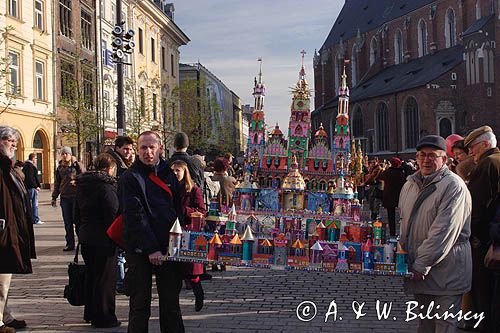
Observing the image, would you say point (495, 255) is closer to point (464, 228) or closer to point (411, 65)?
point (464, 228)

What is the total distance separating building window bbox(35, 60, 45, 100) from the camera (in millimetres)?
25528

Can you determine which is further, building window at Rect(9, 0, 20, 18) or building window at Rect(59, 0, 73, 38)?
building window at Rect(59, 0, 73, 38)

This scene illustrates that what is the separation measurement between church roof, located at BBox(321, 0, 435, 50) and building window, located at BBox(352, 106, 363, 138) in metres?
10.5

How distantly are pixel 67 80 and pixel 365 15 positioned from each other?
158ft

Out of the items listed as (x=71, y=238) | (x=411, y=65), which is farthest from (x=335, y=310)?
(x=411, y=65)

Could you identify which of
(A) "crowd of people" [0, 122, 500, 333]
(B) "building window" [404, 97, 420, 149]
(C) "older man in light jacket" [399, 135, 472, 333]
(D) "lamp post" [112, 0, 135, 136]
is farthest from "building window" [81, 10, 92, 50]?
(C) "older man in light jacket" [399, 135, 472, 333]

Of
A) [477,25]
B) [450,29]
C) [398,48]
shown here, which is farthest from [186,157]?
[398,48]

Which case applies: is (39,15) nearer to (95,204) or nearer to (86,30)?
(86,30)

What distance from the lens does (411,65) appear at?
184 feet

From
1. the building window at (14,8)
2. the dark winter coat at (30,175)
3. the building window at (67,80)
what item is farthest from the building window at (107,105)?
the dark winter coat at (30,175)

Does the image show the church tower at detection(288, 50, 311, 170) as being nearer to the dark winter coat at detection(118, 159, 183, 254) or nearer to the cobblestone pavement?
the cobblestone pavement

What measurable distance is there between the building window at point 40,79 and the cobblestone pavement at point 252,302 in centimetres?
1716

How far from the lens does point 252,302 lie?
7.35 metres

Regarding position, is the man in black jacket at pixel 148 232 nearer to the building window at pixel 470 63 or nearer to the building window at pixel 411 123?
the building window at pixel 470 63
